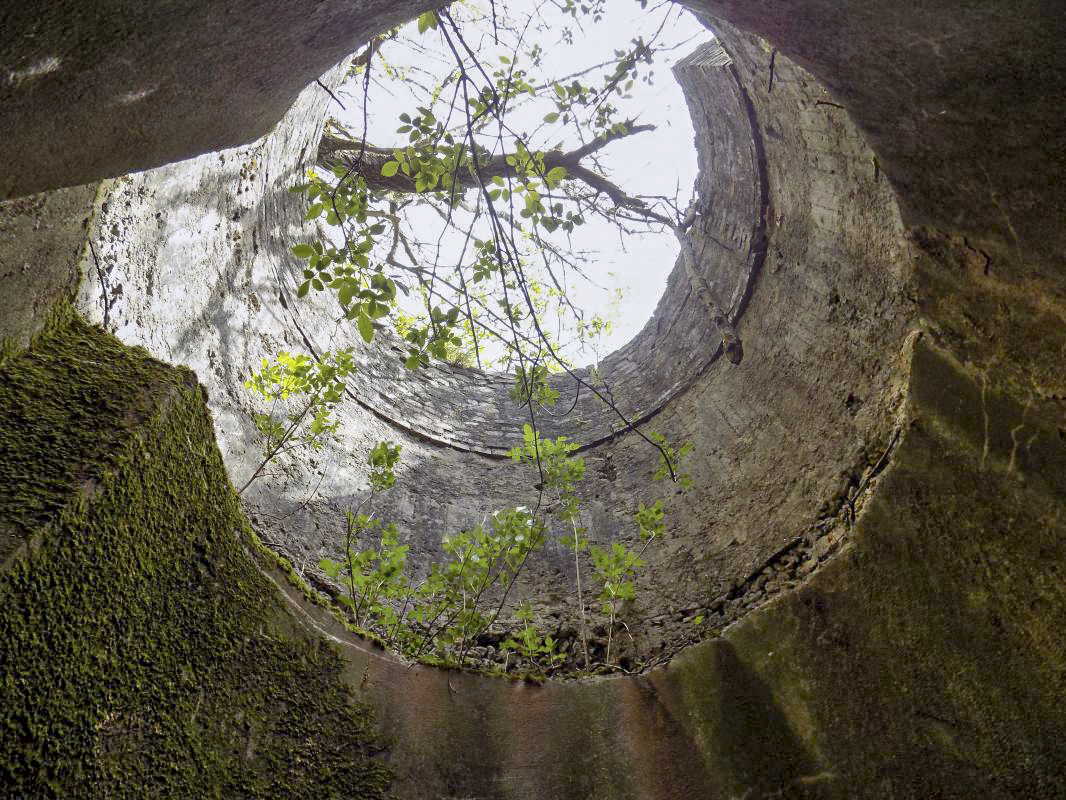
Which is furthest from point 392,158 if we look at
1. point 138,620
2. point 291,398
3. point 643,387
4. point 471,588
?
point 138,620

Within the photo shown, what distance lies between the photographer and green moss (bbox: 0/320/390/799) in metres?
1.20

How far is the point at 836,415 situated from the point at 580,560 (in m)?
1.63

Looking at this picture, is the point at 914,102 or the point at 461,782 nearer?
the point at 914,102

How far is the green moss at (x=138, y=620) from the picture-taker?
1.20 m

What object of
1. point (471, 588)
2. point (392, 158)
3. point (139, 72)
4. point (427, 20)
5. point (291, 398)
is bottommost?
point (471, 588)

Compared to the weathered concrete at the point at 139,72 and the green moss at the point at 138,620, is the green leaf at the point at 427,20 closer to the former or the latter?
the weathered concrete at the point at 139,72

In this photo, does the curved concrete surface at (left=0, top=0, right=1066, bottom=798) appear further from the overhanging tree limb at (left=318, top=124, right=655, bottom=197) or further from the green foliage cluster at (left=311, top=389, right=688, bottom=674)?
the overhanging tree limb at (left=318, top=124, right=655, bottom=197)

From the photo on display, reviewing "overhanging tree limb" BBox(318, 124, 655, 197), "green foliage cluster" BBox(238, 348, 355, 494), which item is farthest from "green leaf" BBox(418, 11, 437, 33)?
"overhanging tree limb" BBox(318, 124, 655, 197)

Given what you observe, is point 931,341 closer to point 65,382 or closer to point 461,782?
point 461,782

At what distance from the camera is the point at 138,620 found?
146cm

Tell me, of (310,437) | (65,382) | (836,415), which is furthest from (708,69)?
(65,382)

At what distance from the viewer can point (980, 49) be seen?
143cm

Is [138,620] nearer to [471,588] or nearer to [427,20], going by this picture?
[471,588]

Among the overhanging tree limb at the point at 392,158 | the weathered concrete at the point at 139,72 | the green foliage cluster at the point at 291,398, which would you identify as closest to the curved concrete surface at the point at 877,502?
the weathered concrete at the point at 139,72
